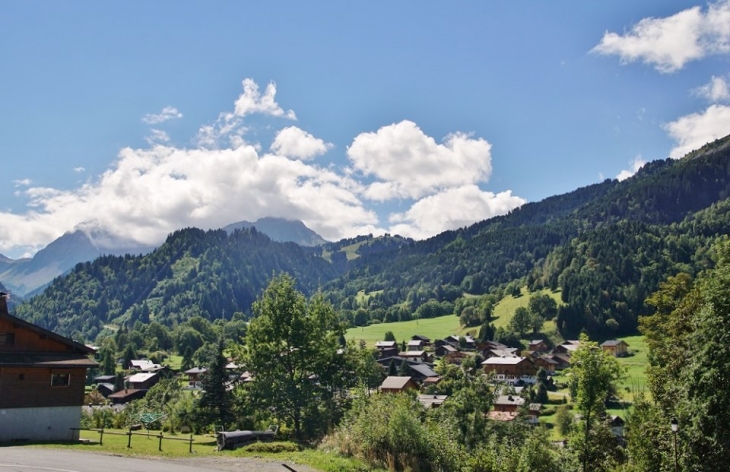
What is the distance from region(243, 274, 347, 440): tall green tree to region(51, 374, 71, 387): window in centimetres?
1050

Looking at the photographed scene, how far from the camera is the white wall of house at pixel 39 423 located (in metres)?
31.1

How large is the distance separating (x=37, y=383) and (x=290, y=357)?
14.7 metres

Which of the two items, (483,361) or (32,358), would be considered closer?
(32,358)

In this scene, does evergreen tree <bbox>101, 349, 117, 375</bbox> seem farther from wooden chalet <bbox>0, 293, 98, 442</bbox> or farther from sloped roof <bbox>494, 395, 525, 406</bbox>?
wooden chalet <bbox>0, 293, 98, 442</bbox>

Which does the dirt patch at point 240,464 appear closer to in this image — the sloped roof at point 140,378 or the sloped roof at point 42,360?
the sloped roof at point 42,360

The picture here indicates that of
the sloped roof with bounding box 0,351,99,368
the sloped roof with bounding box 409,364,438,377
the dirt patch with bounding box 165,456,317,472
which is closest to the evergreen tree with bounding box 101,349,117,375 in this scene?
the sloped roof with bounding box 409,364,438,377

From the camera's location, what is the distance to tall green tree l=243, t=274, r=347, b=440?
1412 inches

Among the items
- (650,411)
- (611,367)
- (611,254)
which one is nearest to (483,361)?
(611,254)

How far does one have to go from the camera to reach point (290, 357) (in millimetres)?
37406

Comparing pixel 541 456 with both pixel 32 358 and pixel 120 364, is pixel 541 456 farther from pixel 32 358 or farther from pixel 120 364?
pixel 120 364

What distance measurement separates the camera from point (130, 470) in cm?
2041

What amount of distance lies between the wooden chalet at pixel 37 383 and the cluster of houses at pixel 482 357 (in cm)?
6287

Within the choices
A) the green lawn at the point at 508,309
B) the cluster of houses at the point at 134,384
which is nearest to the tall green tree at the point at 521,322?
the green lawn at the point at 508,309

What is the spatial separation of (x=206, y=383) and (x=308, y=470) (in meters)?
24.5
